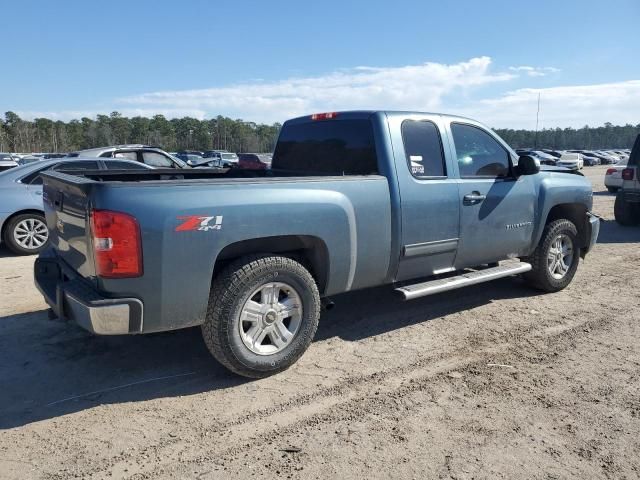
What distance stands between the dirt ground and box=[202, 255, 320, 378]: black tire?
6.4 inches

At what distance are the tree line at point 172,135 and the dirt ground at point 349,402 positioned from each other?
243ft

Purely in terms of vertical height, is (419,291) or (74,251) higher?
(74,251)

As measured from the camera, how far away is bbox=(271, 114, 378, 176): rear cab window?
4445mm

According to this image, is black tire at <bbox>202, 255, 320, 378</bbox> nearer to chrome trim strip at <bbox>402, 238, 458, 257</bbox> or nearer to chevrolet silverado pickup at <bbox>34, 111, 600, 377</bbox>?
chevrolet silverado pickup at <bbox>34, 111, 600, 377</bbox>

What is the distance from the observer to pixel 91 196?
3.03 meters

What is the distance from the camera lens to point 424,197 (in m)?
4.41

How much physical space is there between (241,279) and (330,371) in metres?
1.04

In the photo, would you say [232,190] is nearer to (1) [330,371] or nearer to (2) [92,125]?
(1) [330,371]

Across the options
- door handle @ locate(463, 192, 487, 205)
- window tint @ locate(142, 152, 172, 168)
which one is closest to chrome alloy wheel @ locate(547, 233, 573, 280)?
door handle @ locate(463, 192, 487, 205)

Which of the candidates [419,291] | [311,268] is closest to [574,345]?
[419,291]

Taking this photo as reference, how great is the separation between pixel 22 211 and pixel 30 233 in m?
0.36

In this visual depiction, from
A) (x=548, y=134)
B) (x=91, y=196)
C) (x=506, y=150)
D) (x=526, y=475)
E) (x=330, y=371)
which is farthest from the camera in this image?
(x=548, y=134)

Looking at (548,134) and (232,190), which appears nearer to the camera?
(232,190)

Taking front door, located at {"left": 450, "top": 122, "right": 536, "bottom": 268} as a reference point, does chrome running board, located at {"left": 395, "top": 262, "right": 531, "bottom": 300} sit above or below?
below
